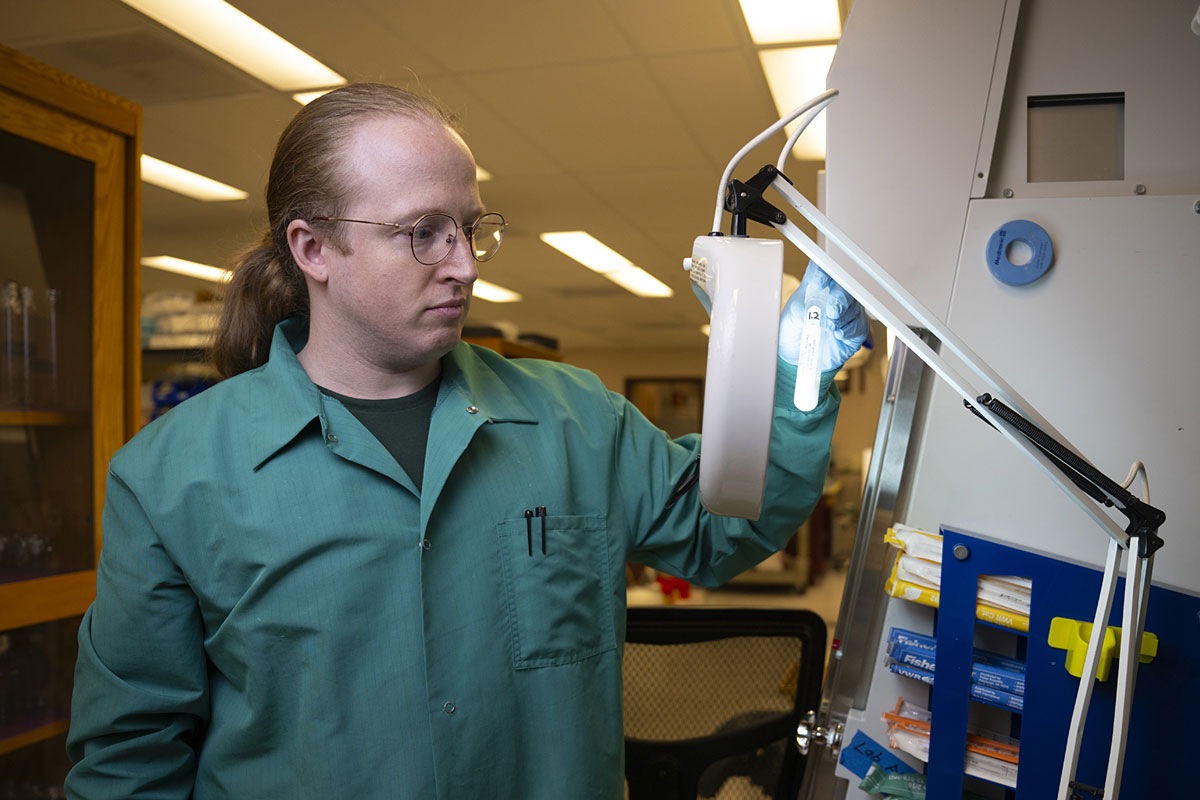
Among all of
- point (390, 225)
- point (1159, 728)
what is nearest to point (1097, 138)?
point (1159, 728)

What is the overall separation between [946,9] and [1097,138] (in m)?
0.26

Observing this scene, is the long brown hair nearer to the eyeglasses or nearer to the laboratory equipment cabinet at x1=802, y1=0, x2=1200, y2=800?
the eyeglasses

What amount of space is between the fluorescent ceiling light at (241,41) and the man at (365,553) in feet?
7.23

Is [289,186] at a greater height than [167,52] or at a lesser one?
lesser

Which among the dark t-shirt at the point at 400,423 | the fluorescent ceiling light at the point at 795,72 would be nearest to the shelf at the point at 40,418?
the dark t-shirt at the point at 400,423

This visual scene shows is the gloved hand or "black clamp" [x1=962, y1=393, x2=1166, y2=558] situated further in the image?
the gloved hand

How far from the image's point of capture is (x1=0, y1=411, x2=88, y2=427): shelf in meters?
1.72

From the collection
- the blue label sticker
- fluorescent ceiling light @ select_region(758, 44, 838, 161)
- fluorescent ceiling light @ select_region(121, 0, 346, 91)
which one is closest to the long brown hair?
the blue label sticker

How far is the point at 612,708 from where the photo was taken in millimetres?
1114

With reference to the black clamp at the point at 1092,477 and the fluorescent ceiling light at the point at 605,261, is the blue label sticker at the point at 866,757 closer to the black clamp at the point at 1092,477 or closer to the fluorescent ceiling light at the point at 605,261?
the black clamp at the point at 1092,477

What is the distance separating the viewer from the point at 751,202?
80cm

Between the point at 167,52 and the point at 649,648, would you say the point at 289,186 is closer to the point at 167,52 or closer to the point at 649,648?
the point at 649,648

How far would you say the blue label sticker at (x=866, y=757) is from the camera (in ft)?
3.55

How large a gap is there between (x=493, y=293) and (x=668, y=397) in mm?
5481
